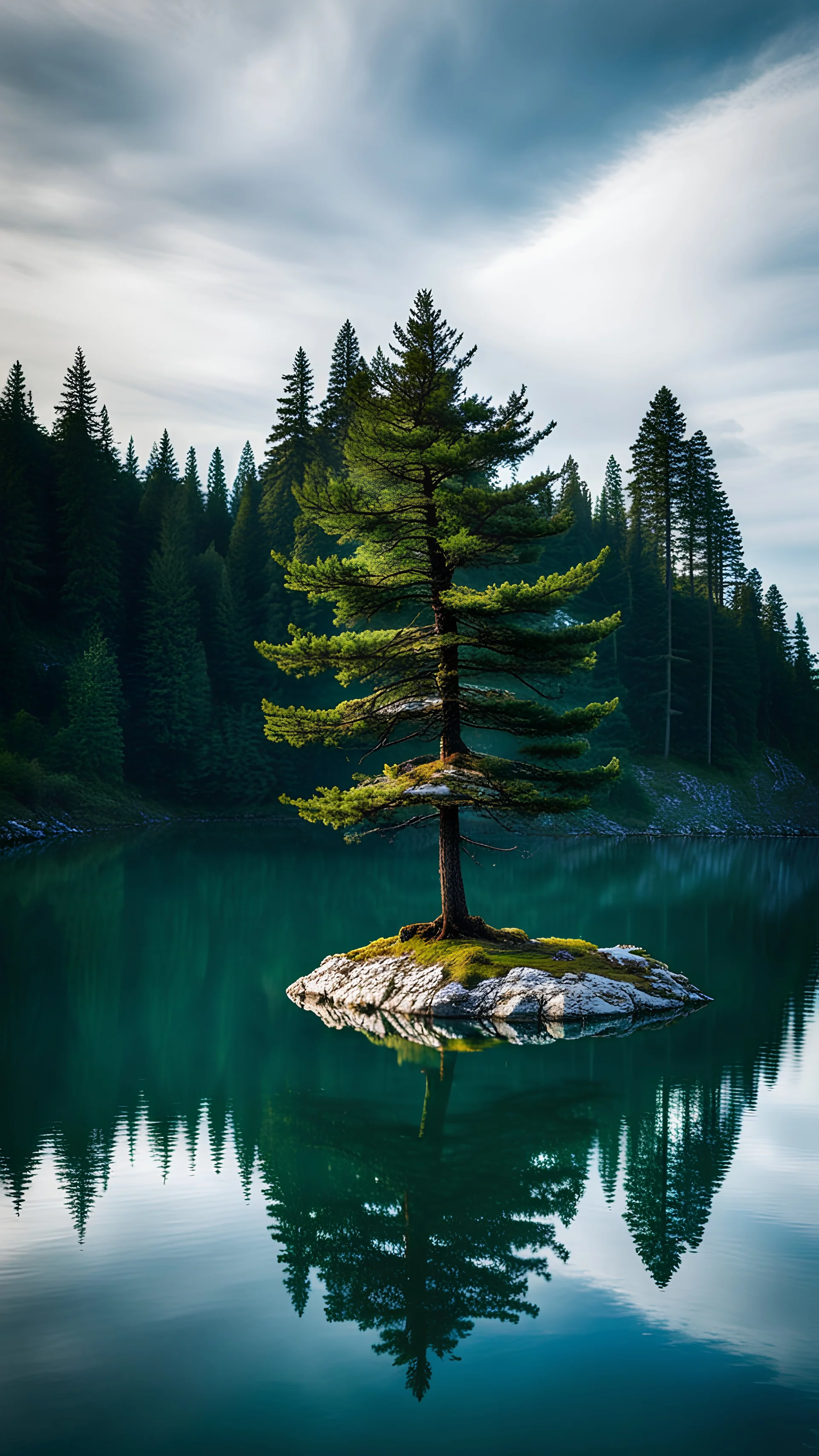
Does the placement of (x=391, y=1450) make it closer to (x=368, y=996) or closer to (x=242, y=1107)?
(x=242, y=1107)

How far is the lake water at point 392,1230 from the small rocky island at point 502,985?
0.77m

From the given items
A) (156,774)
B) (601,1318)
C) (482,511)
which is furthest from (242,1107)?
(156,774)

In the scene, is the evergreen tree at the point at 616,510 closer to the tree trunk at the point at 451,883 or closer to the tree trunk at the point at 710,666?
the tree trunk at the point at 710,666

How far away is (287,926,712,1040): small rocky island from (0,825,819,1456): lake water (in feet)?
2.54

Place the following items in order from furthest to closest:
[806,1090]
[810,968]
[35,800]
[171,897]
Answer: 1. [35,800]
2. [171,897]
3. [810,968]
4. [806,1090]

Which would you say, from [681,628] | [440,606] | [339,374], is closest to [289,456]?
[339,374]

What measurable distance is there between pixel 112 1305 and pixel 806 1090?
955 cm

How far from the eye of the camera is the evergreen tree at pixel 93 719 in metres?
52.7

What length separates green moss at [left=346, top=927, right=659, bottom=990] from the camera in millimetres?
17203

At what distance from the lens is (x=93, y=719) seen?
53.2 meters

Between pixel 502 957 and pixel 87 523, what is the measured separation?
49077 mm

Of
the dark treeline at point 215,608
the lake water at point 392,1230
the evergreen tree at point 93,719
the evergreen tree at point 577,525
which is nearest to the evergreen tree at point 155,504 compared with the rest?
the dark treeline at point 215,608

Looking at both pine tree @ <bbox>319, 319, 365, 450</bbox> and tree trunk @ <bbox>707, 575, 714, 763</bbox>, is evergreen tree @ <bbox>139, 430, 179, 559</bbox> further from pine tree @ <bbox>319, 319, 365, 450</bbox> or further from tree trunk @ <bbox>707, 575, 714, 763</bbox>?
tree trunk @ <bbox>707, 575, 714, 763</bbox>

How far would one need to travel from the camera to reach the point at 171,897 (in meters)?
30.2
